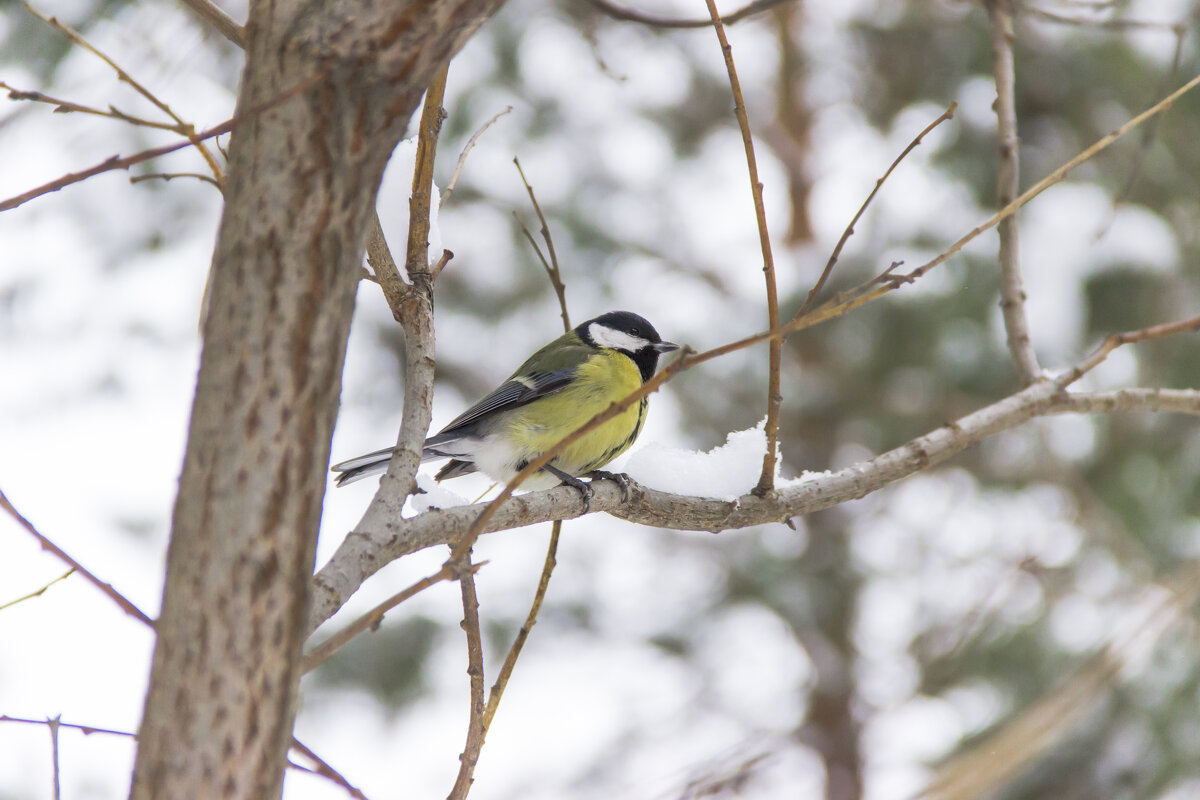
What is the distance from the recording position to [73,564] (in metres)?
1.12

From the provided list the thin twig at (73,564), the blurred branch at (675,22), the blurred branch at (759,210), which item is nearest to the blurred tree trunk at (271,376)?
the thin twig at (73,564)

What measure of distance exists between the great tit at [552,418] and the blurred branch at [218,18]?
Result: 60.6 inches

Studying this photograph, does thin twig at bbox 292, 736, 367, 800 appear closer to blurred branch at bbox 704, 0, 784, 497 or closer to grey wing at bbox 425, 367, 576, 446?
blurred branch at bbox 704, 0, 784, 497

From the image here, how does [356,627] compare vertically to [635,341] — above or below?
below

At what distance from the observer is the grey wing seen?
11.6ft

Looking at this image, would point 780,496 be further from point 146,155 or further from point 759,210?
point 146,155

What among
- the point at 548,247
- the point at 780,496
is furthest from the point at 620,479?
the point at 548,247

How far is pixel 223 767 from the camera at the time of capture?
0.92 metres

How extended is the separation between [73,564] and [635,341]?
A: 2972mm

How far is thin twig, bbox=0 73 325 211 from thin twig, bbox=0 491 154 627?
39 cm

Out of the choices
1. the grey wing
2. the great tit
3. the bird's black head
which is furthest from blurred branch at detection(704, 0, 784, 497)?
the bird's black head

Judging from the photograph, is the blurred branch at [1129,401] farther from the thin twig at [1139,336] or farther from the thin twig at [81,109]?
the thin twig at [81,109]

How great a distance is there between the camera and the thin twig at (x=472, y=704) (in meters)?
1.48

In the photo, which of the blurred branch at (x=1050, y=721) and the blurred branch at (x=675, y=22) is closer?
the blurred branch at (x=1050, y=721)
